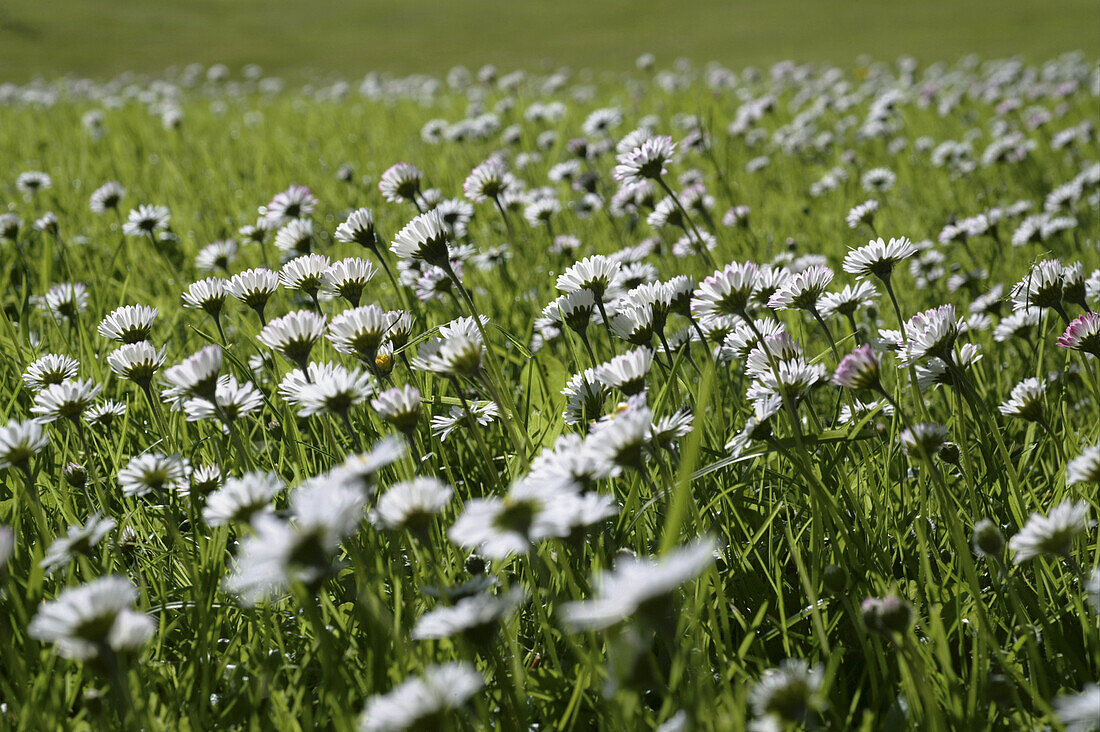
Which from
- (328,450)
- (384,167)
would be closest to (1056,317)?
(328,450)

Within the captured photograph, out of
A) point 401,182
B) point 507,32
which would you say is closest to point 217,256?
point 401,182

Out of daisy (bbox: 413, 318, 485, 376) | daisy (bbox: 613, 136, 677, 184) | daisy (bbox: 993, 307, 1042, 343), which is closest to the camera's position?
daisy (bbox: 413, 318, 485, 376)

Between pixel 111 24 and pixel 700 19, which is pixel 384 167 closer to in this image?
pixel 700 19

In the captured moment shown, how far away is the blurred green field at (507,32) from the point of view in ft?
64.3

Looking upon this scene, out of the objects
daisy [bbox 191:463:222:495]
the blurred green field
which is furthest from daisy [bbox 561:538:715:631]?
the blurred green field

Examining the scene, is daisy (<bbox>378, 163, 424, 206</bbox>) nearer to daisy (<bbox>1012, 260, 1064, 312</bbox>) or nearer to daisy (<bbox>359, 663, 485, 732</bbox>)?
daisy (<bbox>1012, 260, 1064, 312</bbox>)

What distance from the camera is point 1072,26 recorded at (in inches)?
729

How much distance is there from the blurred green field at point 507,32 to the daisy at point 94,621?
17.4 metres

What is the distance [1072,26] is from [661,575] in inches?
882

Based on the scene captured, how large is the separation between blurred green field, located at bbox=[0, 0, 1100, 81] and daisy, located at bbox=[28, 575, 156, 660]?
17375 millimetres

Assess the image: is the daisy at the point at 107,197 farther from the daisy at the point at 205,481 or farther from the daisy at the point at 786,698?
the daisy at the point at 786,698

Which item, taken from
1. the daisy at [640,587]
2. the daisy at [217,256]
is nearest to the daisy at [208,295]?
the daisy at [217,256]

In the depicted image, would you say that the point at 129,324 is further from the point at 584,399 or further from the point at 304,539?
the point at 304,539

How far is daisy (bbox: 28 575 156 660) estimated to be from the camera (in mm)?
820
